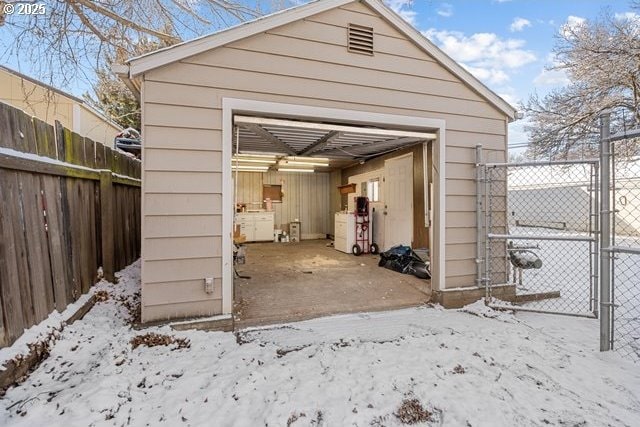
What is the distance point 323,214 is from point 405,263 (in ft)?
19.3

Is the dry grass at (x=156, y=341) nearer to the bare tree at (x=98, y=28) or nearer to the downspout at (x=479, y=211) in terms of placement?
the downspout at (x=479, y=211)

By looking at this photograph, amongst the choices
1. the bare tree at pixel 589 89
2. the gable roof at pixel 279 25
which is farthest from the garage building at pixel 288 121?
the bare tree at pixel 589 89

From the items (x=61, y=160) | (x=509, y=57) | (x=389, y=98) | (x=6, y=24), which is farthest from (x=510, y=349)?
(x=509, y=57)

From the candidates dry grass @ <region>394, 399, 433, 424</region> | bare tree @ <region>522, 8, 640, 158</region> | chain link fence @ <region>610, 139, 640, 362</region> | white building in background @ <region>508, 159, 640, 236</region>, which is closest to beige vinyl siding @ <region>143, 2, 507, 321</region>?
chain link fence @ <region>610, 139, 640, 362</region>

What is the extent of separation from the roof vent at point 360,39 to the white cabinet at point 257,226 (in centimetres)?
696

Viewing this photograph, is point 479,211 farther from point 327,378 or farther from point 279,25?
point 279,25

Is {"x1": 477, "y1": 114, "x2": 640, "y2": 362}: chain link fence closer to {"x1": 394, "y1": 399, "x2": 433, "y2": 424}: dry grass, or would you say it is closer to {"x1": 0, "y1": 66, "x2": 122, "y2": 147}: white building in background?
{"x1": 394, "y1": 399, "x2": 433, "y2": 424}: dry grass

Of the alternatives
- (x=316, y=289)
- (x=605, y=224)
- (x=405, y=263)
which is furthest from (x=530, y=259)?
(x=316, y=289)

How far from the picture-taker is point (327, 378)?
2213 mm

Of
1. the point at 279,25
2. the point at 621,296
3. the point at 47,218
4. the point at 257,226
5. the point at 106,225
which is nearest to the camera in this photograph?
the point at 47,218

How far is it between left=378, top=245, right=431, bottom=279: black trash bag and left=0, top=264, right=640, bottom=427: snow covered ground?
6.08 ft

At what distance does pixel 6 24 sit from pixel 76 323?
5.09 m

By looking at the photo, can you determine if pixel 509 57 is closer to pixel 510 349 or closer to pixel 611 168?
pixel 611 168

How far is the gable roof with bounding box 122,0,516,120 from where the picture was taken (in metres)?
2.78
